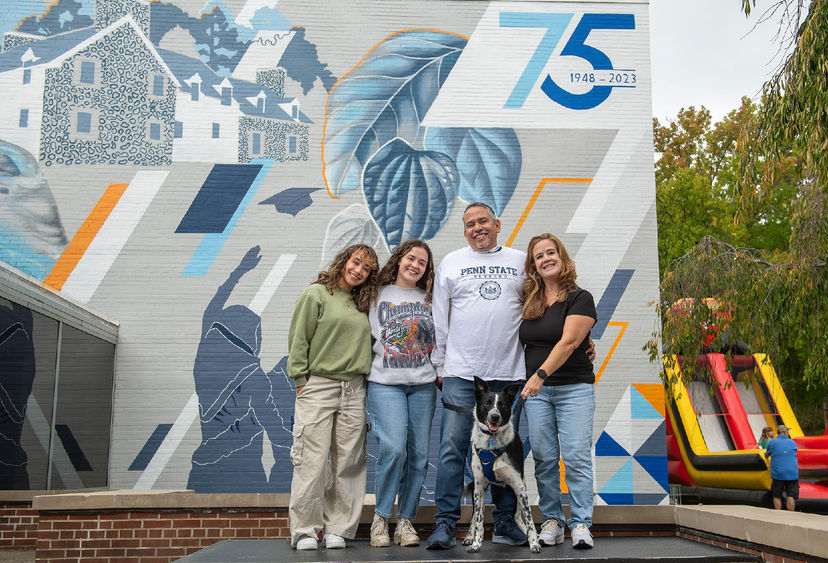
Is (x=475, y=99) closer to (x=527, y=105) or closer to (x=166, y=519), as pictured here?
(x=527, y=105)

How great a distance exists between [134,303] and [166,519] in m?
5.36

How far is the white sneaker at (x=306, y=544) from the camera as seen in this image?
185 inches

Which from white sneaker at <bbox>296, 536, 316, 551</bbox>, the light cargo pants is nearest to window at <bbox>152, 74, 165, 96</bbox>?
the light cargo pants

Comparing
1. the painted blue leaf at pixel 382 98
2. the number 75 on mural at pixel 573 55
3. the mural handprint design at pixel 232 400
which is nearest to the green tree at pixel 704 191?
the number 75 on mural at pixel 573 55

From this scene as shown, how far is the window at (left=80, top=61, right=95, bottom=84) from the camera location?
11.7 metres

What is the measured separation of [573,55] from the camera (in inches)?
479

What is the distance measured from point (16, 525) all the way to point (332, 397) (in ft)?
19.3

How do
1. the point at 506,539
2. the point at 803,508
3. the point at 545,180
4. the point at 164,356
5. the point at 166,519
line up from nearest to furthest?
the point at 506,539 → the point at 166,519 → the point at 803,508 → the point at 164,356 → the point at 545,180

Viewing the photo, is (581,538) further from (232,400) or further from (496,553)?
(232,400)

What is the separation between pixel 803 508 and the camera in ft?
34.0

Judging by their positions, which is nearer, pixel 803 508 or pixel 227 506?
pixel 227 506

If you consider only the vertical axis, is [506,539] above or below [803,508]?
above

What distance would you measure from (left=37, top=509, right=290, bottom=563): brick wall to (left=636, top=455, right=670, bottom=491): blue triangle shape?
6399 mm

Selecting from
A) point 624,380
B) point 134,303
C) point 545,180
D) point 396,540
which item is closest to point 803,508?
point 624,380
